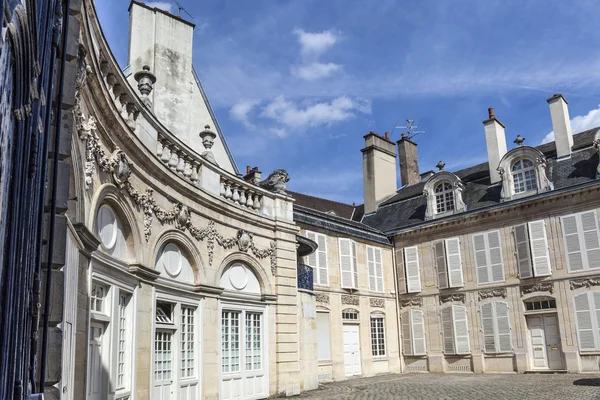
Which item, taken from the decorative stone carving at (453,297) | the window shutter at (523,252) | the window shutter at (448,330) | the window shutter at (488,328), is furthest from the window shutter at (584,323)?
the window shutter at (448,330)

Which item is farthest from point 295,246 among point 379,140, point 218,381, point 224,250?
point 379,140

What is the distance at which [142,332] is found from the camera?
7156mm

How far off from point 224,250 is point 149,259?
2.40 metres

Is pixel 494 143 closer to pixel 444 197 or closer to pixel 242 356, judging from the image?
pixel 444 197

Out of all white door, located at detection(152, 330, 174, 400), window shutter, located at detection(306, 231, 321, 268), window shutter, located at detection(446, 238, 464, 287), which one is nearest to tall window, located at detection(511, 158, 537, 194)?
window shutter, located at detection(446, 238, 464, 287)

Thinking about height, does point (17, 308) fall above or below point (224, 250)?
below

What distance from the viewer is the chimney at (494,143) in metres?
20.0

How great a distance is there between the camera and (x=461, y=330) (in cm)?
1888

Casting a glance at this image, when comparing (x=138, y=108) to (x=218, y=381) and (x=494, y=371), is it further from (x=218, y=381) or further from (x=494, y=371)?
(x=494, y=371)

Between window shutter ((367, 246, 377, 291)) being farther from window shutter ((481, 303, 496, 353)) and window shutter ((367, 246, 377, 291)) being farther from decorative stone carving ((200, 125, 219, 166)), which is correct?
decorative stone carving ((200, 125, 219, 166))

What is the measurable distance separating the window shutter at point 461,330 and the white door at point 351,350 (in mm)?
3424

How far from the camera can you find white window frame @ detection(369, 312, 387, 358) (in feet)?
63.4

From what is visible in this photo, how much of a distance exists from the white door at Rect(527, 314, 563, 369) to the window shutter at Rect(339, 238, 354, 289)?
5781 millimetres

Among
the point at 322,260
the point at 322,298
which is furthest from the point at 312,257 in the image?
the point at 322,298
